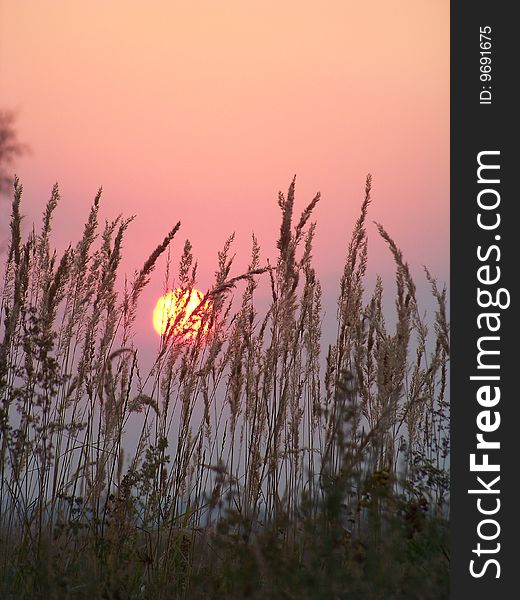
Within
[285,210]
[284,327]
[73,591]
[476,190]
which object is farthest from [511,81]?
[73,591]

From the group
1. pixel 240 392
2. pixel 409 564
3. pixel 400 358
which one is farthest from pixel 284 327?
pixel 409 564

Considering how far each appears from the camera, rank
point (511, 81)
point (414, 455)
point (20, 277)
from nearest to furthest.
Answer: point (511, 81), point (20, 277), point (414, 455)

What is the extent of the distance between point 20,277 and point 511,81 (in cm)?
253

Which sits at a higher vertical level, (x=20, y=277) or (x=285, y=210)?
(x=285, y=210)

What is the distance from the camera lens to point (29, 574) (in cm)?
384

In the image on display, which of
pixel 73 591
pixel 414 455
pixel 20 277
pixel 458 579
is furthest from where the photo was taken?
pixel 414 455

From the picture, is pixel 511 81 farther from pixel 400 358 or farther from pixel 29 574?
pixel 29 574

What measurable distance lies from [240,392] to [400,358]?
955 mm

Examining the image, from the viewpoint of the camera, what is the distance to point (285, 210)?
4.42 meters

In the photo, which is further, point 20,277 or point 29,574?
point 20,277

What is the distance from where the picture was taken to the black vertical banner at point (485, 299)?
3.35 metres

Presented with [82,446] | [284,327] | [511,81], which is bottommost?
[82,446]

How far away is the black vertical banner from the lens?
335 cm

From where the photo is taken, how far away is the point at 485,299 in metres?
3.68
